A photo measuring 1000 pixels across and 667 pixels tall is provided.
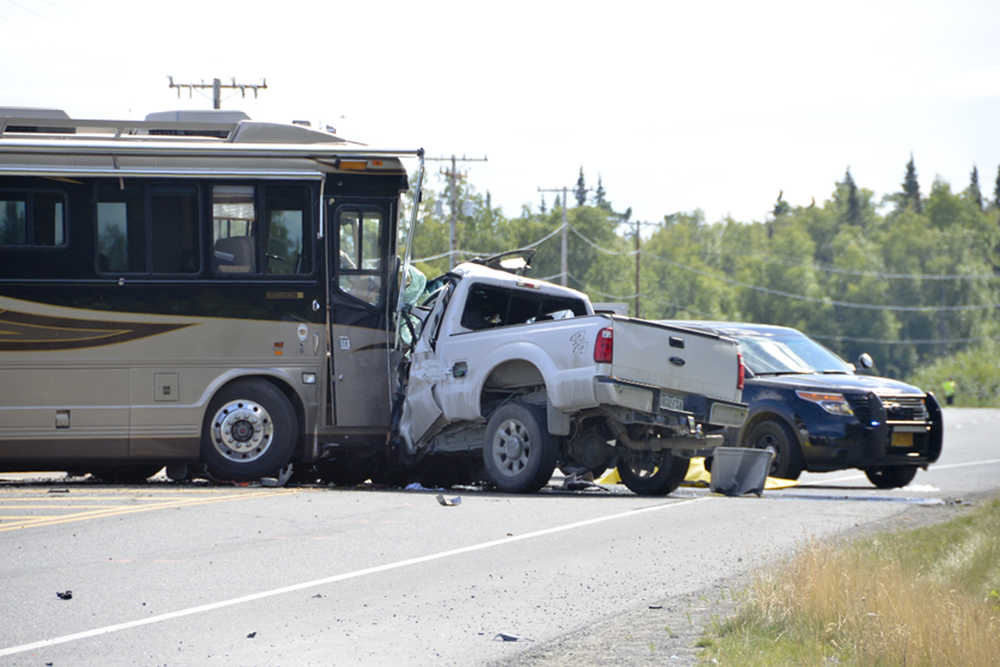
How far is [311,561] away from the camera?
9.81 metres

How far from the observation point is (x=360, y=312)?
15227 mm

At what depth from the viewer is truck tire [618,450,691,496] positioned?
1486cm

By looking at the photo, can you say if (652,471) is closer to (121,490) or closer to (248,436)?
(248,436)

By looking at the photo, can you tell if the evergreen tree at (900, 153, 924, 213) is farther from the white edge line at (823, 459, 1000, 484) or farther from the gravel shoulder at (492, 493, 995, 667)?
the gravel shoulder at (492, 493, 995, 667)

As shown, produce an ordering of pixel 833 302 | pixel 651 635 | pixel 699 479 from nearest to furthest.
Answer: pixel 651 635 < pixel 699 479 < pixel 833 302

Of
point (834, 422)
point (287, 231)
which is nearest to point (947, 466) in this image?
point (834, 422)

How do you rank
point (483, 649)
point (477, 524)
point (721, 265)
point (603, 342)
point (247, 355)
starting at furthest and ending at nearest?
point (721, 265), point (247, 355), point (603, 342), point (477, 524), point (483, 649)

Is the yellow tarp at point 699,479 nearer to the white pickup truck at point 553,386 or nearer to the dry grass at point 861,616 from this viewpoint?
the white pickup truck at point 553,386

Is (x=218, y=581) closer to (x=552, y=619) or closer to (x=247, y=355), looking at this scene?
(x=552, y=619)

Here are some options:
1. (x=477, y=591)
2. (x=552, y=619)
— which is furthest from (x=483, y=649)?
(x=477, y=591)

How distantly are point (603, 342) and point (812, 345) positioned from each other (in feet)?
20.4

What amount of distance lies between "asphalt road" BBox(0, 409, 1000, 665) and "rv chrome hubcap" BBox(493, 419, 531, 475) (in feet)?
1.36

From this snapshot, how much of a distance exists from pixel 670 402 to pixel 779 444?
3.24 metres

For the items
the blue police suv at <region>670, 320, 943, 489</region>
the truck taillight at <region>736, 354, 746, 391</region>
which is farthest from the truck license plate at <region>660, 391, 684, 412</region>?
the blue police suv at <region>670, 320, 943, 489</region>
